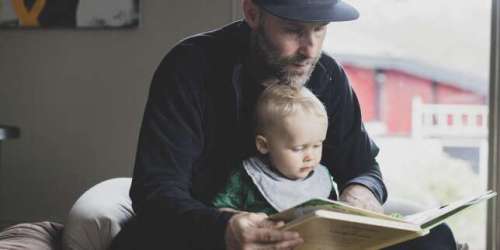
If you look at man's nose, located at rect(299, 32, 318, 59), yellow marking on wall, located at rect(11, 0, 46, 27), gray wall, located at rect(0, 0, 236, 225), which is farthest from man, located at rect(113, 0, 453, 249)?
yellow marking on wall, located at rect(11, 0, 46, 27)

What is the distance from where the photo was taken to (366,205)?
1935 mm

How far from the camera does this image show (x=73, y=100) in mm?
3463

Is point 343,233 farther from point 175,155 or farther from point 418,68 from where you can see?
point 418,68

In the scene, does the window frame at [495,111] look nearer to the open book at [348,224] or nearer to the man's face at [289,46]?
the man's face at [289,46]

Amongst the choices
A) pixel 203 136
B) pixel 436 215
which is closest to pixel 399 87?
pixel 203 136

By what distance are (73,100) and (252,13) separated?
5.60 feet

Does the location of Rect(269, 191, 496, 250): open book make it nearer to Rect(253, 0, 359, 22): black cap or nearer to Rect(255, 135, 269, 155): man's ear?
Rect(255, 135, 269, 155): man's ear

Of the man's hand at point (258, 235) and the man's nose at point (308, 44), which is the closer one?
the man's hand at point (258, 235)

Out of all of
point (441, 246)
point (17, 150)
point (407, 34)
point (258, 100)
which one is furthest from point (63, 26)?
point (441, 246)

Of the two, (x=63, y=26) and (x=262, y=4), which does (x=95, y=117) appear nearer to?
(x=63, y=26)

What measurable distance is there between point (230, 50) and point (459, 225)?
1.70 metres

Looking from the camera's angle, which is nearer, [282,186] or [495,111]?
[282,186]

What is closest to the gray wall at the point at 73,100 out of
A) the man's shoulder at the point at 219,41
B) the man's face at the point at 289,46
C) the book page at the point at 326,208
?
the man's shoulder at the point at 219,41

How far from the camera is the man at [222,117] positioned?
5.90ft
